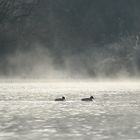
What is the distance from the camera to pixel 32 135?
183ft

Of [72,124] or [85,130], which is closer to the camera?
[85,130]

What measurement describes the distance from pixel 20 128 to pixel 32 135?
6222mm

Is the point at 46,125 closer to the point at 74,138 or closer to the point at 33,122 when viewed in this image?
the point at 33,122

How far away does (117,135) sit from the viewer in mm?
56031

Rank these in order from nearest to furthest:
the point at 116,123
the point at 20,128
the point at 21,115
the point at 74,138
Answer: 1. the point at 74,138
2. the point at 20,128
3. the point at 116,123
4. the point at 21,115

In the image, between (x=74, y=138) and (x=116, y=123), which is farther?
(x=116, y=123)

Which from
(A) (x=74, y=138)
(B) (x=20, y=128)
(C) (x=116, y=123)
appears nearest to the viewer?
(A) (x=74, y=138)

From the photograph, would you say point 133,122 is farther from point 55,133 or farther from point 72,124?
point 55,133

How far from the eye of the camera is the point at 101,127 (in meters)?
62.2

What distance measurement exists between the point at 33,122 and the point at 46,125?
141 inches

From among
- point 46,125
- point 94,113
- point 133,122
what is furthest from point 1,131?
point 94,113

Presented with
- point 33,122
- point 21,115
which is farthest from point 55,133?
point 21,115

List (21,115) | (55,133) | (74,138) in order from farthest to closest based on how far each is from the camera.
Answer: (21,115) → (55,133) → (74,138)

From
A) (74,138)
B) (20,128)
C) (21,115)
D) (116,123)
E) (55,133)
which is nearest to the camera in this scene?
(74,138)
